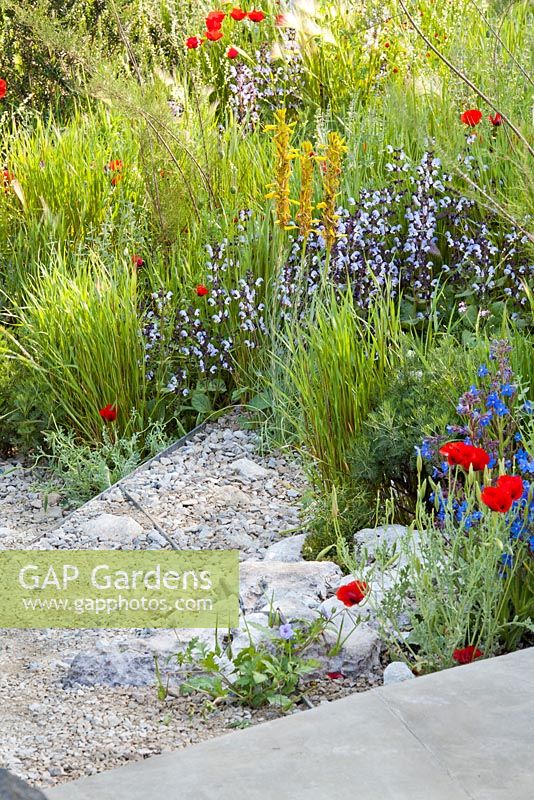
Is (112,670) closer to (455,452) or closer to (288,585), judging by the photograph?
(288,585)

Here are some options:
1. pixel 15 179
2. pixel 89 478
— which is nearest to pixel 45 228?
pixel 15 179

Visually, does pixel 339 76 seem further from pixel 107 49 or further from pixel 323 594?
pixel 323 594

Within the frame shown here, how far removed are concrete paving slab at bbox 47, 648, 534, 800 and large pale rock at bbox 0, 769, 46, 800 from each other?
1.77ft

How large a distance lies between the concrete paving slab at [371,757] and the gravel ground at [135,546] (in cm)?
45

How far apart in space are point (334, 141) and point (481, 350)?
1.00 metres

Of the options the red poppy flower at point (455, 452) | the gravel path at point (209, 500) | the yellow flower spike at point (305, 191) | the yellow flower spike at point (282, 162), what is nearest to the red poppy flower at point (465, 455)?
the red poppy flower at point (455, 452)

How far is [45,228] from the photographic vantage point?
543 centimetres

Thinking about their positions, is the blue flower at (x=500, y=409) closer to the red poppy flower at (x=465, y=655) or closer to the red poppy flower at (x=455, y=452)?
the red poppy flower at (x=455, y=452)

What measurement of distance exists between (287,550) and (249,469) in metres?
0.70

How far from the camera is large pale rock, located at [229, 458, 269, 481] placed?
409 cm

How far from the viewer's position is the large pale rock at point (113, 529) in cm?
366

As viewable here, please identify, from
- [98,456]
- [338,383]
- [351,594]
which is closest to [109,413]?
[98,456]

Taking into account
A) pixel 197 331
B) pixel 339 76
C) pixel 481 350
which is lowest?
pixel 197 331

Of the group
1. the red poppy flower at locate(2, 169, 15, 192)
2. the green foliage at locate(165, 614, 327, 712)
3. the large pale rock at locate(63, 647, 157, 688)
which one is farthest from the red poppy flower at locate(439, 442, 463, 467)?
the red poppy flower at locate(2, 169, 15, 192)
